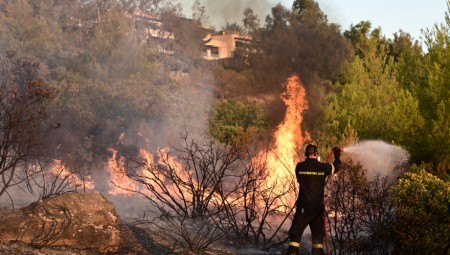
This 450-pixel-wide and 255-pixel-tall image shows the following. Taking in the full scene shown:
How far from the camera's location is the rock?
9.12 m

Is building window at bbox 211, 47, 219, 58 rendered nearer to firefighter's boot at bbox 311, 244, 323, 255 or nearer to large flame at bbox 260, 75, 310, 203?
large flame at bbox 260, 75, 310, 203

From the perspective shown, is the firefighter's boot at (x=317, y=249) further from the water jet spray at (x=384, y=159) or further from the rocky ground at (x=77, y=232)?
the water jet spray at (x=384, y=159)

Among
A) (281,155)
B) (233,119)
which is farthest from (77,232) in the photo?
(233,119)

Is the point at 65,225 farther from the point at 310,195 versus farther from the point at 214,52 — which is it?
the point at 214,52

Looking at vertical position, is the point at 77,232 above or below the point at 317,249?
above

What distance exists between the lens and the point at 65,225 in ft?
30.9

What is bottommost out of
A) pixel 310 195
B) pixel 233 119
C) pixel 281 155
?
pixel 310 195

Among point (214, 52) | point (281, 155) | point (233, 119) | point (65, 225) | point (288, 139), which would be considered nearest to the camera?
point (65, 225)

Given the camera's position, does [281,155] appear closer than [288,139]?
Yes

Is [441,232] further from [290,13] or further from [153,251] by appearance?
[290,13]

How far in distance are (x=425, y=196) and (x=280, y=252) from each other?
9.51 ft

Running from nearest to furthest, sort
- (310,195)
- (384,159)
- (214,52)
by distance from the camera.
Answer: (310,195) → (384,159) → (214,52)

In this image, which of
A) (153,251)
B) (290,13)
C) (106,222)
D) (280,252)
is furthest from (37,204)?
(290,13)

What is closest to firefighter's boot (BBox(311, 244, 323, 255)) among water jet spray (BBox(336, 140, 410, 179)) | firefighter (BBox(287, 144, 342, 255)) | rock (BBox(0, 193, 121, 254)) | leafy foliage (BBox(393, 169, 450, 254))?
firefighter (BBox(287, 144, 342, 255))
